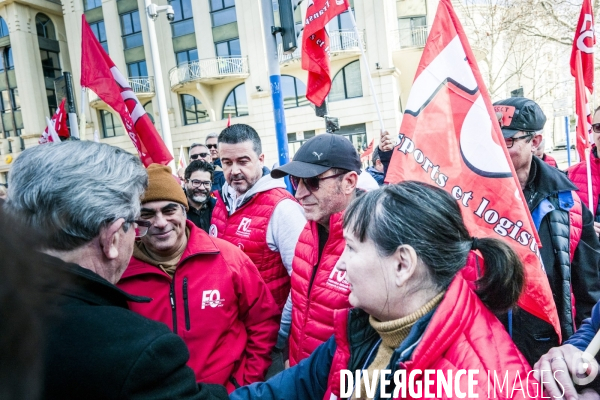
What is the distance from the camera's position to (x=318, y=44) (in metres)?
4.24

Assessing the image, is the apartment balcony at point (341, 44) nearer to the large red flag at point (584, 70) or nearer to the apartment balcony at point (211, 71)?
the apartment balcony at point (211, 71)

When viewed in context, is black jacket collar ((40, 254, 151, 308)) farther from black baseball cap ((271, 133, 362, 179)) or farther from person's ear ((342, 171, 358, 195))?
person's ear ((342, 171, 358, 195))

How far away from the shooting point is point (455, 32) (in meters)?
2.06

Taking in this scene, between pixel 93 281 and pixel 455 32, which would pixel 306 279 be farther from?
pixel 455 32

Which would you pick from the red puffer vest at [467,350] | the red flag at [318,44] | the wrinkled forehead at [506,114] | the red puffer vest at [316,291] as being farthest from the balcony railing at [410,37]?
the red puffer vest at [467,350]

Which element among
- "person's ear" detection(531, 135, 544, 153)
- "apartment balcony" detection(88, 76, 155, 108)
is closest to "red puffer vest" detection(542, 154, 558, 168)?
"person's ear" detection(531, 135, 544, 153)

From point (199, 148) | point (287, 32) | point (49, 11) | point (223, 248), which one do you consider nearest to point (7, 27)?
point (49, 11)

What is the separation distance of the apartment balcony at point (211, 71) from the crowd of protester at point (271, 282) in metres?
19.1

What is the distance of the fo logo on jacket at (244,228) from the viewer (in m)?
2.73

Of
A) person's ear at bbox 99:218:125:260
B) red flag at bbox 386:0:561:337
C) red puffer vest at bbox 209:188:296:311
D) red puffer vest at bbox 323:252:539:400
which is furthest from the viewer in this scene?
red puffer vest at bbox 209:188:296:311

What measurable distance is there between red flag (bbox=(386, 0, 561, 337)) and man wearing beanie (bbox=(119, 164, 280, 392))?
0.92 metres

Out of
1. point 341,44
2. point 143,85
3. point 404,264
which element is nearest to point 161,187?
point 404,264

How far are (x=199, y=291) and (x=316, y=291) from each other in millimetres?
546

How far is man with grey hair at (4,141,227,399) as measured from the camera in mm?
936
